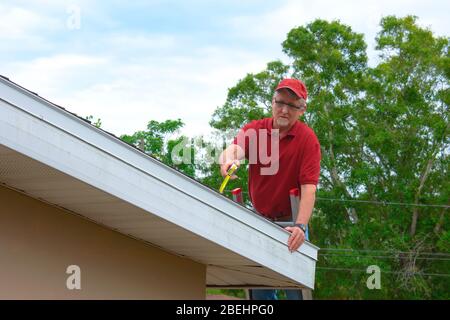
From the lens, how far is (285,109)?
20.6 ft

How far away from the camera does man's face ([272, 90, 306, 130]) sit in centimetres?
624

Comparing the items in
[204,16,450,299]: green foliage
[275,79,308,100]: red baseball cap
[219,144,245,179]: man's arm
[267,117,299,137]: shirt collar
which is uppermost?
[204,16,450,299]: green foliage

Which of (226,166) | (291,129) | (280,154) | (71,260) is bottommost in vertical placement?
(71,260)

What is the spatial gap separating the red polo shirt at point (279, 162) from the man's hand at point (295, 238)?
0.38 m

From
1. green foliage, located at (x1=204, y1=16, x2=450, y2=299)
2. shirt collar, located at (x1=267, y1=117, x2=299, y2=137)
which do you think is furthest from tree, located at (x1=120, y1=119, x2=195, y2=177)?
shirt collar, located at (x1=267, y1=117, x2=299, y2=137)

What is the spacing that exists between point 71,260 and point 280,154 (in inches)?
57.1

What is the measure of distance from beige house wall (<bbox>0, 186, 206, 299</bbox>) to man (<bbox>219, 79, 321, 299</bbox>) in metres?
0.71

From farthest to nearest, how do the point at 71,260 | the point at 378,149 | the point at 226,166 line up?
the point at 378,149 < the point at 226,166 < the point at 71,260

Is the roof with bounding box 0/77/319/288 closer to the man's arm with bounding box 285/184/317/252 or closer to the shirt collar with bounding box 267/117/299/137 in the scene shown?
the man's arm with bounding box 285/184/317/252

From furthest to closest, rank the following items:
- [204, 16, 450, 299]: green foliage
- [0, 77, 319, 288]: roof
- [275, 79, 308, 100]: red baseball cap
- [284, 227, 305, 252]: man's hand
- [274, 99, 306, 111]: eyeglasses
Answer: [204, 16, 450, 299]: green foliage → [274, 99, 306, 111]: eyeglasses → [275, 79, 308, 100]: red baseball cap → [284, 227, 305, 252]: man's hand → [0, 77, 319, 288]: roof

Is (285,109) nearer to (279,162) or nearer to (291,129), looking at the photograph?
(291,129)

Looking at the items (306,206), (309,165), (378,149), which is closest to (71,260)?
(306,206)

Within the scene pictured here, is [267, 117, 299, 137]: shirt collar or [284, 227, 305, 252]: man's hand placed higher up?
[267, 117, 299, 137]: shirt collar

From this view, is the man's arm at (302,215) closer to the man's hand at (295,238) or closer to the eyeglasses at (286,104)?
the man's hand at (295,238)
